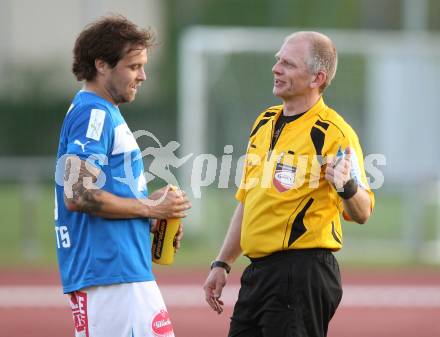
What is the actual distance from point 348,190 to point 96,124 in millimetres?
1164

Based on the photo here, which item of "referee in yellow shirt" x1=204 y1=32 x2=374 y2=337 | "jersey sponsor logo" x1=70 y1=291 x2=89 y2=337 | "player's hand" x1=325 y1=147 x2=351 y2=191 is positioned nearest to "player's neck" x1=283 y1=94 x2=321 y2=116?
"referee in yellow shirt" x1=204 y1=32 x2=374 y2=337

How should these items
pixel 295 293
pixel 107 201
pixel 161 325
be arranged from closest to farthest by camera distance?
1. pixel 107 201
2. pixel 161 325
3. pixel 295 293

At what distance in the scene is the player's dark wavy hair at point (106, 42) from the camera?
4.56 meters

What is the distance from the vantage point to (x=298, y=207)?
4723 mm

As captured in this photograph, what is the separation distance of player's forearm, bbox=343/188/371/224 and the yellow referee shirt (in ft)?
0.18

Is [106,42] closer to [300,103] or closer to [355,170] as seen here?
[300,103]

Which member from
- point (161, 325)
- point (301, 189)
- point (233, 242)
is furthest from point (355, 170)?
point (161, 325)

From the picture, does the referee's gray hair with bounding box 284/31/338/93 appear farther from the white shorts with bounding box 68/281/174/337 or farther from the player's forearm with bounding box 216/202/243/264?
→ the white shorts with bounding box 68/281/174/337

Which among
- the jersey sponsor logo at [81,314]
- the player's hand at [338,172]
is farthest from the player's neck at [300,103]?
the jersey sponsor logo at [81,314]

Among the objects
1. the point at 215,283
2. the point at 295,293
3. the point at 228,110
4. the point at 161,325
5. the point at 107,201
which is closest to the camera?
the point at 107,201

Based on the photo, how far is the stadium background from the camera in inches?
578

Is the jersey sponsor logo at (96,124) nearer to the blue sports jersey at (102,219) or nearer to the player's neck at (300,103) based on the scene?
the blue sports jersey at (102,219)

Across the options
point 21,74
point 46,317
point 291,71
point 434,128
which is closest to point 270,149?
point 291,71

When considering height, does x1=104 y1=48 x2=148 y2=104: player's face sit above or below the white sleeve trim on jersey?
above
